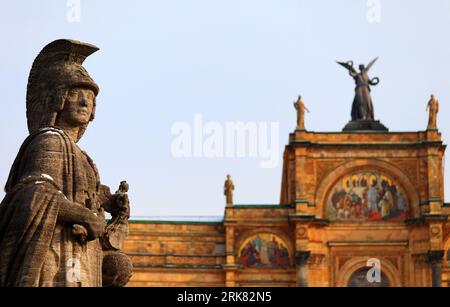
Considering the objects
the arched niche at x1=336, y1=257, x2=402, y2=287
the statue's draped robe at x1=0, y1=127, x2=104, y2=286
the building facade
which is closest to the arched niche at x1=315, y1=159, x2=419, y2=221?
the building facade

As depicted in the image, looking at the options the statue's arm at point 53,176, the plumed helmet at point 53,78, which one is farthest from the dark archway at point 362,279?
the statue's arm at point 53,176

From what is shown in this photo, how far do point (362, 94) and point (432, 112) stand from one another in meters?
4.81

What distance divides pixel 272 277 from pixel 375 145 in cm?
833

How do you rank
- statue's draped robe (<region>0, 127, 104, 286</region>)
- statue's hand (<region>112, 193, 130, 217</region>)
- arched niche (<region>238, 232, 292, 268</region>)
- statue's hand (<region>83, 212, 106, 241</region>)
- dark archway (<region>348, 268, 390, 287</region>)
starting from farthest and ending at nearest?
arched niche (<region>238, 232, 292, 268</region>), dark archway (<region>348, 268, 390, 287</region>), statue's hand (<region>112, 193, 130, 217</region>), statue's hand (<region>83, 212, 106, 241</region>), statue's draped robe (<region>0, 127, 104, 286</region>)

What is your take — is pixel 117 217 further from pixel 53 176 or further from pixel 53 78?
pixel 53 78

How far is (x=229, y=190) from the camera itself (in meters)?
57.2

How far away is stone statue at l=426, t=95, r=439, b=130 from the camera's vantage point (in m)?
56.9

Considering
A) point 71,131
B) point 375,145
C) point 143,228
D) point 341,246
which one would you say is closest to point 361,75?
point 375,145

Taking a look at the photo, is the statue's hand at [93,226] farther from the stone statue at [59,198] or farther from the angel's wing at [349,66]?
the angel's wing at [349,66]

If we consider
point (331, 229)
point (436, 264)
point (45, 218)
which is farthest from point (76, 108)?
point (331, 229)

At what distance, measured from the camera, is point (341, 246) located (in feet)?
187

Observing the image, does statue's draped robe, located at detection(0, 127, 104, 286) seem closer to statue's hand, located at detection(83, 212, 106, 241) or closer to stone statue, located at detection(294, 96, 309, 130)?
statue's hand, located at detection(83, 212, 106, 241)

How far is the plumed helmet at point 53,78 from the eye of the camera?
9.43 m

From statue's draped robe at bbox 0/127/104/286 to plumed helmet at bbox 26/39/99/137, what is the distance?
390 mm
